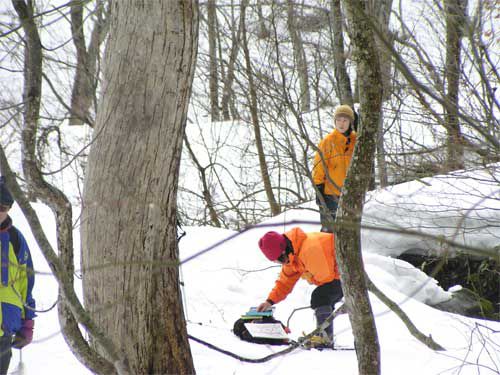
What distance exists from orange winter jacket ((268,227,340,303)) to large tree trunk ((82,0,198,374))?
1662mm

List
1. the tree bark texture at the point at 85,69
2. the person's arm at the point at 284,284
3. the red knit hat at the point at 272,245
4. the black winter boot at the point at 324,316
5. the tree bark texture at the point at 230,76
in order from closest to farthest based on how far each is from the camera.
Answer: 1. the red knit hat at the point at 272,245
2. the black winter boot at the point at 324,316
3. the person's arm at the point at 284,284
4. the tree bark texture at the point at 230,76
5. the tree bark texture at the point at 85,69

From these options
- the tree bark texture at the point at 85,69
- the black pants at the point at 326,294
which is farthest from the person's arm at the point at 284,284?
the tree bark texture at the point at 85,69

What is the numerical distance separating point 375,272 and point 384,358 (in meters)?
2.22

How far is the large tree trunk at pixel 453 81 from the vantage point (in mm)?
4234

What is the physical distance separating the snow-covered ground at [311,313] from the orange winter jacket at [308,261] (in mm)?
351

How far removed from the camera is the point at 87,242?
10.8ft

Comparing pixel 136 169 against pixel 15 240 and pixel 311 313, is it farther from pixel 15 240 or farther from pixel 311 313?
pixel 311 313

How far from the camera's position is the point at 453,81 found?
16.3ft

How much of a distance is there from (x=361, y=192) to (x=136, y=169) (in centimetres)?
119

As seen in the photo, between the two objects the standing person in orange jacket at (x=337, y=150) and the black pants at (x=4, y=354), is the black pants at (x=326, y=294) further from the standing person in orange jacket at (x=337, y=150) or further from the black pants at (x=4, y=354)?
the black pants at (x=4, y=354)

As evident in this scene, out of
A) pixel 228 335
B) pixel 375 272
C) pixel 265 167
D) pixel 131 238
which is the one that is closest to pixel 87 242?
pixel 131 238

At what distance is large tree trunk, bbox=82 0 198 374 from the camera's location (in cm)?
322

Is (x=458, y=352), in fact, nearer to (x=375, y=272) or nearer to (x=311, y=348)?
(x=311, y=348)

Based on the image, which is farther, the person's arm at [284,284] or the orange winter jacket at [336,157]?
the orange winter jacket at [336,157]
